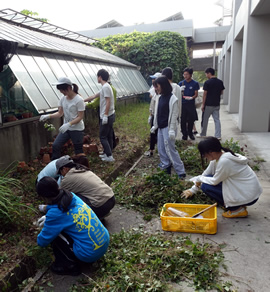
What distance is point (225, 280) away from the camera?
264cm

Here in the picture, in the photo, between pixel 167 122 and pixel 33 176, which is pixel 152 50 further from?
pixel 33 176

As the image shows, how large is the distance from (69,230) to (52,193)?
0.41 metres

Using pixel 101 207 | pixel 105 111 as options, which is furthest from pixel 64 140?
pixel 101 207

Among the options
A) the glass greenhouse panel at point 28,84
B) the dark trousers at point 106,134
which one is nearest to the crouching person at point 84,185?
the dark trousers at point 106,134

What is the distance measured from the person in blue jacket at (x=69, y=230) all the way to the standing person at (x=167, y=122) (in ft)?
8.33

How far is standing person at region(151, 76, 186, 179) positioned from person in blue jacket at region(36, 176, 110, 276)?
254 centimetres

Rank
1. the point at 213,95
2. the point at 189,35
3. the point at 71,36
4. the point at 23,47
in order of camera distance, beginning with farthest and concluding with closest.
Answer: the point at 189,35 < the point at 71,36 < the point at 213,95 < the point at 23,47

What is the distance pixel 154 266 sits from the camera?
2.79m

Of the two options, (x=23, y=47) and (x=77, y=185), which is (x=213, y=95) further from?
(x=77, y=185)

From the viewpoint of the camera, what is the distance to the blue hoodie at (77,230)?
2.69 m

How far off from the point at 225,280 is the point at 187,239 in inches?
27.4

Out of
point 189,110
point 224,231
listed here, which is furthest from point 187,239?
point 189,110

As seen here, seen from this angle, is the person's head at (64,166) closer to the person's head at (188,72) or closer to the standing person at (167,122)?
the standing person at (167,122)

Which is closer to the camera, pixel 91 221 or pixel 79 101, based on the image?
pixel 91 221
